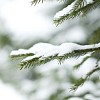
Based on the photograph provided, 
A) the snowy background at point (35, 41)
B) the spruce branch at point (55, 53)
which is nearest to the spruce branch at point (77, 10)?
the spruce branch at point (55, 53)

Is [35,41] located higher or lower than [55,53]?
higher

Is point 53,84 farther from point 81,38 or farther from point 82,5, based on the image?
point 82,5

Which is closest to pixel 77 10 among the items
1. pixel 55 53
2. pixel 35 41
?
pixel 55 53

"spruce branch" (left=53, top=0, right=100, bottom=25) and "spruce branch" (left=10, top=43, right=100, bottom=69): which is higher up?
"spruce branch" (left=53, top=0, right=100, bottom=25)

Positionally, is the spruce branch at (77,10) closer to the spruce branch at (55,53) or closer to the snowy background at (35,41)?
the spruce branch at (55,53)

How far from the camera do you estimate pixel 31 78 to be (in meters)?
7.12

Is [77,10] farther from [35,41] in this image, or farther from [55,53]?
[35,41]

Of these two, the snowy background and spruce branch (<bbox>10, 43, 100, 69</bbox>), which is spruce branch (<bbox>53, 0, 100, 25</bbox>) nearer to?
spruce branch (<bbox>10, 43, 100, 69</bbox>)

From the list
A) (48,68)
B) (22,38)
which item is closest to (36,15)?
(22,38)

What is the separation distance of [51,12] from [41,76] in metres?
1.23

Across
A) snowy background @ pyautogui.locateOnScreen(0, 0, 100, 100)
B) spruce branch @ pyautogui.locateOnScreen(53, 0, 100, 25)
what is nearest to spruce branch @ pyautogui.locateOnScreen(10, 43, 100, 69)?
spruce branch @ pyautogui.locateOnScreen(53, 0, 100, 25)

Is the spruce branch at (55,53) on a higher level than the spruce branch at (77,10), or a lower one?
lower

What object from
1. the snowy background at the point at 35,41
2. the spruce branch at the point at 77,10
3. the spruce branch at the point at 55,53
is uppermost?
the snowy background at the point at 35,41

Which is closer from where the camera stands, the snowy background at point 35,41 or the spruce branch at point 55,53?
the spruce branch at point 55,53
